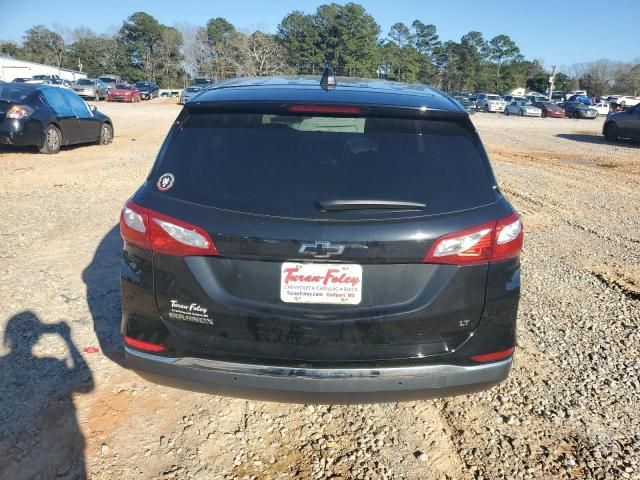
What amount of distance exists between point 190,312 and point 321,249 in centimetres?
65

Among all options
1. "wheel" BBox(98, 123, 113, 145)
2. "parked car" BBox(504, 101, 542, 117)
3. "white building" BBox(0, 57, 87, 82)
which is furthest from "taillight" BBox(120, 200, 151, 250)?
"white building" BBox(0, 57, 87, 82)

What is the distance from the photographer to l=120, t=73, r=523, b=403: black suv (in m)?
2.10

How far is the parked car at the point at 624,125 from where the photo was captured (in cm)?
1862

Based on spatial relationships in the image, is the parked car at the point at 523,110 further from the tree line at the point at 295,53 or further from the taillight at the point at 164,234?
the taillight at the point at 164,234

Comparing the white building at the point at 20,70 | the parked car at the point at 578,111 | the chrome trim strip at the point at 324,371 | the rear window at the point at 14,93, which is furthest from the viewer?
the white building at the point at 20,70

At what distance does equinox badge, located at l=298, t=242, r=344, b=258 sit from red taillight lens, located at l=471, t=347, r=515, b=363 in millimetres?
815

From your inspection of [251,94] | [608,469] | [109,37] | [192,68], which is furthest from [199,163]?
[109,37]

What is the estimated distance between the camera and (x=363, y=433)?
107 inches

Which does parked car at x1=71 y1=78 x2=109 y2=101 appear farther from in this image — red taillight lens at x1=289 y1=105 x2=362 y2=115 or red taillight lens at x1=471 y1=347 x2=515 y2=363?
red taillight lens at x1=471 y1=347 x2=515 y2=363

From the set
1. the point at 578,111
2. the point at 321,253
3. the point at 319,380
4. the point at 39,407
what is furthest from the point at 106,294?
the point at 578,111

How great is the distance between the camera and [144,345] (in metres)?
2.31

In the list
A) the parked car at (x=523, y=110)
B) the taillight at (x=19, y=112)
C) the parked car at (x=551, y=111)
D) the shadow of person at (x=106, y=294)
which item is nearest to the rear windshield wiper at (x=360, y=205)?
the shadow of person at (x=106, y=294)

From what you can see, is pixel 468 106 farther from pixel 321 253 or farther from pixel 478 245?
pixel 321 253

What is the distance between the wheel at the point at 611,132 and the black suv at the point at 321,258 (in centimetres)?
2086
